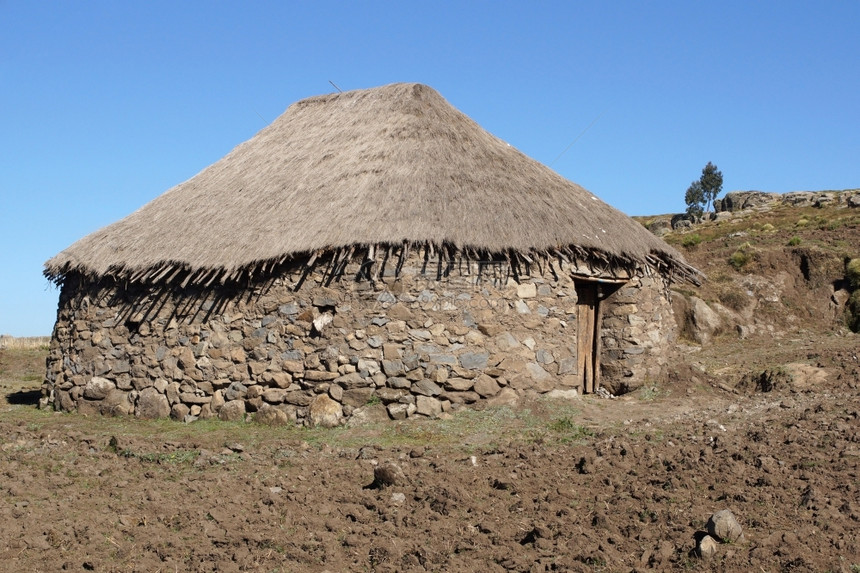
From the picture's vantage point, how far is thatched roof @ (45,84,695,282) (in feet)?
34.9

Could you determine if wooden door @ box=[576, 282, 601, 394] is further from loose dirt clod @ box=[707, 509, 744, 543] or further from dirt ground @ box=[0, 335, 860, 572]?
loose dirt clod @ box=[707, 509, 744, 543]

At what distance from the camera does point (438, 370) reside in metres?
10.2

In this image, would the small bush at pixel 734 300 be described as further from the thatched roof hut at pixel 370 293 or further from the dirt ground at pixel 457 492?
the dirt ground at pixel 457 492

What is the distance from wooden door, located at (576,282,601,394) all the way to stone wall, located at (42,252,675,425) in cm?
28

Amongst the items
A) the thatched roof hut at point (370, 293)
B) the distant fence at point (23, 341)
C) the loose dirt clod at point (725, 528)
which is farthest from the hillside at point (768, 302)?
the distant fence at point (23, 341)

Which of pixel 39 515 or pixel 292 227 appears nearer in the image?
pixel 39 515

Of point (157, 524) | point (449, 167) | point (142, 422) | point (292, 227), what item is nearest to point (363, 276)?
point (292, 227)

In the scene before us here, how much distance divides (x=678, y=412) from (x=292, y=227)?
5.54 m

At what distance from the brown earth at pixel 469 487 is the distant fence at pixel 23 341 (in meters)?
15.0

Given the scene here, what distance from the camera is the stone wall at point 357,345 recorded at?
33.6ft

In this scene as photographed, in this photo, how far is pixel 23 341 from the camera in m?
→ 26.2

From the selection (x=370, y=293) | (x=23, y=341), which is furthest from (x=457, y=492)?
(x=23, y=341)

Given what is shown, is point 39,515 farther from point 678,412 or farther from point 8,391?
point 8,391

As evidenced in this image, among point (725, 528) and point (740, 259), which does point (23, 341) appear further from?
point (725, 528)
